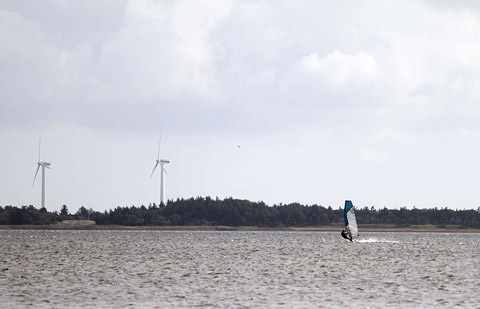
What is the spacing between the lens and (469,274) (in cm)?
8081

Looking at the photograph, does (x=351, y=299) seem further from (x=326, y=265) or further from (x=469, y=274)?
(x=326, y=265)

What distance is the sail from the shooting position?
152 meters

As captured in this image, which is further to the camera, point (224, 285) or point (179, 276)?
point (179, 276)

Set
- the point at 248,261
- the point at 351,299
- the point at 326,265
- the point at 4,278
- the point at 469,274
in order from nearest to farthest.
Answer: the point at 351,299 → the point at 4,278 → the point at 469,274 → the point at 326,265 → the point at 248,261

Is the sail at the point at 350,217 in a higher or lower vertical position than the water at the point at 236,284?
higher

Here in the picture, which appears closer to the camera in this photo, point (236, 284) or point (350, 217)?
point (236, 284)

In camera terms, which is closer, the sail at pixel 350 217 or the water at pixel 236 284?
the water at pixel 236 284

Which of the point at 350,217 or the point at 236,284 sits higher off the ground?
the point at 350,217

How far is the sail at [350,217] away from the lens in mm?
152250

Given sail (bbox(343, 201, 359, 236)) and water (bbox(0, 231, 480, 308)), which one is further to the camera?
sail (bbox(343, 201, 359, 236))

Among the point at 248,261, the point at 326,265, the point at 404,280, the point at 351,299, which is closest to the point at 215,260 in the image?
the point at 248,261

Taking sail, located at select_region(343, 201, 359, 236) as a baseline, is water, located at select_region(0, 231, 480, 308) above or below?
below

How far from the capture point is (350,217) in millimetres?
156375

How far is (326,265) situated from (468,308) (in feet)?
138
